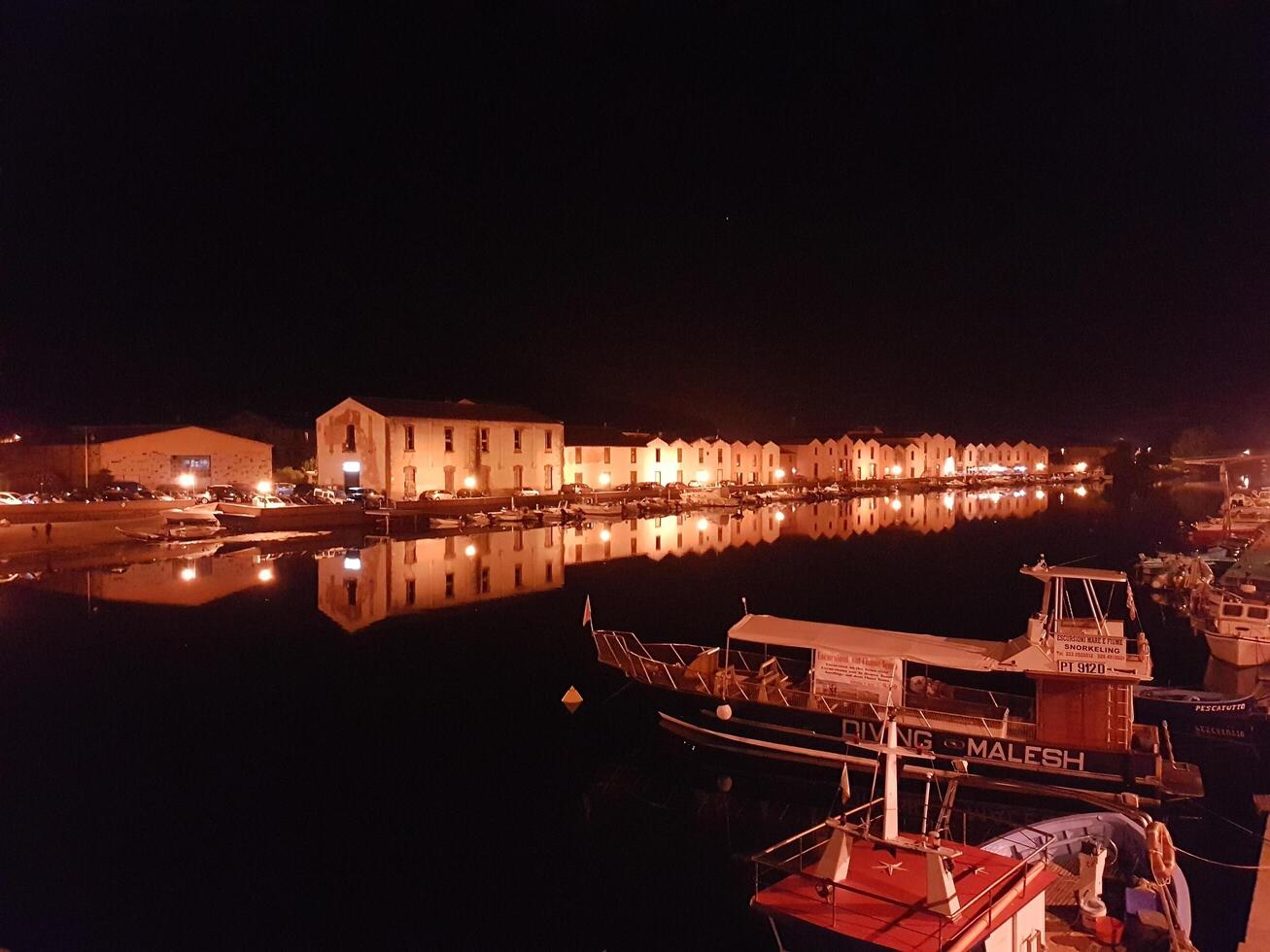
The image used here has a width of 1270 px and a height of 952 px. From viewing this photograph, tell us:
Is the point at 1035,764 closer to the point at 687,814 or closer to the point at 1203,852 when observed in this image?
the point at 1203,852

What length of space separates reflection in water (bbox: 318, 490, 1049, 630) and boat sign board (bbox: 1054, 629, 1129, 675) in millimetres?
17541

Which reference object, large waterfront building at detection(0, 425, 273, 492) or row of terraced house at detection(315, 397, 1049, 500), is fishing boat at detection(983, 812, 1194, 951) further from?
large waterfront building at detection(0, 425, 273, 492)

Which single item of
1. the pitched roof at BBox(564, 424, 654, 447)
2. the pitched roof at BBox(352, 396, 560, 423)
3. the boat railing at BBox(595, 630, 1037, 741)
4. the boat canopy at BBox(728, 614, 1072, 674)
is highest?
the pitched roof at BBox(352, 396, 560, 423)

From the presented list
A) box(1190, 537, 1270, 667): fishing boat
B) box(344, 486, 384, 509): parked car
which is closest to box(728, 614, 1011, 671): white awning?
box(1190, 537, 1270, 667): fishing boat

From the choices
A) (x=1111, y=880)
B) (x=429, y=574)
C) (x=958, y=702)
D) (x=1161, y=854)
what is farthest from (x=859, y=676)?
(x=429, y=574)

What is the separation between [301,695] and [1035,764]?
13.4 m

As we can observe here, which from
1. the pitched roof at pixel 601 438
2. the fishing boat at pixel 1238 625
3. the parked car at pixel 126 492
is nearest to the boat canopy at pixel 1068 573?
the fishing boat at pixel 1238 625

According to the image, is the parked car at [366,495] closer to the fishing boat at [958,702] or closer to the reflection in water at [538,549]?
the reflection in water at [538,549]

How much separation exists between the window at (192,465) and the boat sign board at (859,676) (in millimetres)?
46419

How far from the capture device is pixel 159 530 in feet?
127

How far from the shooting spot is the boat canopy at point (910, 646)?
1084 cm

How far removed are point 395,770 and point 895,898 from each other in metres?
8.84

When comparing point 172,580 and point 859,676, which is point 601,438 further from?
point 859,676

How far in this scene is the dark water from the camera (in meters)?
8.74
